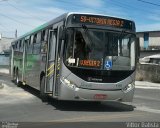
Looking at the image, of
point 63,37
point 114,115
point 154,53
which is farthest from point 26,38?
point 154,53

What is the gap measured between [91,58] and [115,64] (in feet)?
2.94

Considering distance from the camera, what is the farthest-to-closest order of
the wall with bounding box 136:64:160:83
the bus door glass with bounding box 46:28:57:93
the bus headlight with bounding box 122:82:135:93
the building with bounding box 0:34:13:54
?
the building with bounding box 0:34:13:54 < the wall with bounding box 136:64:160:83 < the bus door glass with bounding box 46:28:57:93 < the bus headlight with bounding box 122:82:135:93

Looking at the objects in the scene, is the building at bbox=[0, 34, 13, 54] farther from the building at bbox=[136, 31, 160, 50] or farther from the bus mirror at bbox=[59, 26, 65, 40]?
the bus mirror at bbox=[59, 26, 65, 40]

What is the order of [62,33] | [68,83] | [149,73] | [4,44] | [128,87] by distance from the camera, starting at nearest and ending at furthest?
[68,83], [62,33], [128,87], [149,73], [4,44]

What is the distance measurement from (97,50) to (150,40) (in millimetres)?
51145

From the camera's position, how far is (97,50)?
46.3 ft

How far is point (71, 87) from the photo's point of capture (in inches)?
546

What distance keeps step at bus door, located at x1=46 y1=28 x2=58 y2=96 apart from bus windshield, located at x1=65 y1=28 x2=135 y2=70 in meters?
1.23

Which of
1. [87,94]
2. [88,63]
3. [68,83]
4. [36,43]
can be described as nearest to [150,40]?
[36,43]

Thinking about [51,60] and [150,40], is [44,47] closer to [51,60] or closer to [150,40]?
[51,60]

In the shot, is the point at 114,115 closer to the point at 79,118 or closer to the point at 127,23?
the point at 79,118

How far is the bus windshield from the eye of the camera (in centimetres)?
1395

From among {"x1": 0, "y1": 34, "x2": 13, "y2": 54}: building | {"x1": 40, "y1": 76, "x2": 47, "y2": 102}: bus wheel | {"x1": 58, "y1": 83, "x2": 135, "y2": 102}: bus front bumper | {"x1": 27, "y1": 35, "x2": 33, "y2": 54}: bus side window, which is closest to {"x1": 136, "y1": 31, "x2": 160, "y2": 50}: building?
{"x1": 0, "y1": 34, "x2": 13, "y2": 54}: building

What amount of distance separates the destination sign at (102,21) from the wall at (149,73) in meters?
22.0
